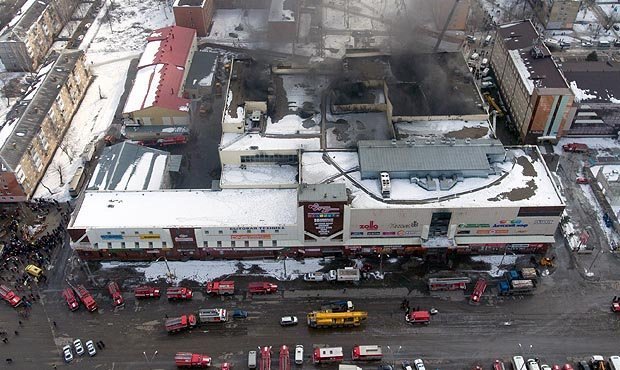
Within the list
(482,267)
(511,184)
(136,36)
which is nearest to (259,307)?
(482,267)

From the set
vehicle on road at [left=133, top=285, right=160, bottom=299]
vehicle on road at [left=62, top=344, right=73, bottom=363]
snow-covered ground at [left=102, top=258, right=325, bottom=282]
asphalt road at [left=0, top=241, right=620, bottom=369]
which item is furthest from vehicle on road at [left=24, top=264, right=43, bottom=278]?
vehicle on road at [left=133, top=285, right=160, bottom=299]

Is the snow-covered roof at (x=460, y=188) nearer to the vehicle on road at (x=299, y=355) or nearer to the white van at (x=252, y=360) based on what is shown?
the vehicle on road at (x=299, y=355)

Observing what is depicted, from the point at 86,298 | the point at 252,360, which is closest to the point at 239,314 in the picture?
the point at 252,360

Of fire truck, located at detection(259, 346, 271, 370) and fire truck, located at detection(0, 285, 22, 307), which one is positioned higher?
fire truck, located at detection(259, 346, 271, 370)

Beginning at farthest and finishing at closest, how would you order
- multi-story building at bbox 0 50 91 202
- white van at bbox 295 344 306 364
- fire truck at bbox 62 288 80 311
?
1. multi-story building at bbox 0 50 91 202
2. fire truck at bbox 62 288 80 311
3. white van at bbox 295 344 306 364

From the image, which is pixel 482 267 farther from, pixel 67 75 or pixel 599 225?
pixel 67 75

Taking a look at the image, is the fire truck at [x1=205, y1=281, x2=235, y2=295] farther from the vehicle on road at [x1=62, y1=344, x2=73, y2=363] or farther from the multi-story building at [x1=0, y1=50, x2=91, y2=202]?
the multi-story building at [x1=0, y1=50, x2=91, y2=202]

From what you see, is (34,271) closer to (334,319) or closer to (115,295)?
(115,295)
